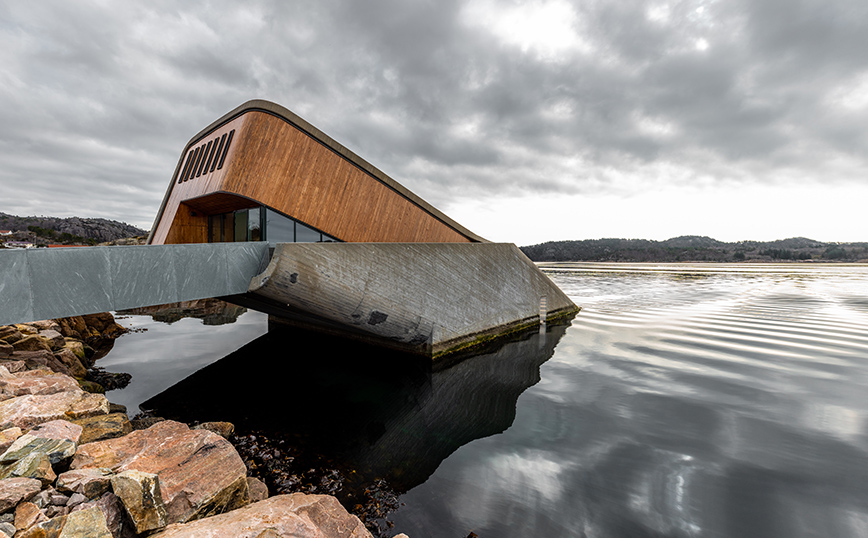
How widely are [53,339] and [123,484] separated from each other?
12.6m

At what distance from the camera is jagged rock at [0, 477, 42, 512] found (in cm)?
330

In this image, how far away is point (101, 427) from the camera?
228 inches

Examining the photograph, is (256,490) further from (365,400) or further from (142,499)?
(365,400)

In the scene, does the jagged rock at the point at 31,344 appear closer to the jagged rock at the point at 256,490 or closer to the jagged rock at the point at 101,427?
the jagged rock at the point at 101,427

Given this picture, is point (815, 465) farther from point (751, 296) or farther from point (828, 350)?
point (751, 296)

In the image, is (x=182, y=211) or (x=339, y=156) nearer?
(x=339, y=156)

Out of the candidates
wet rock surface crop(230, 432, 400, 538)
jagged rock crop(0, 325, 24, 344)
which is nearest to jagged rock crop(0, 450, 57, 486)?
wet rock surface crop(230, 432, 400, 538)

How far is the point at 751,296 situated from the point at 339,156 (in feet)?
128

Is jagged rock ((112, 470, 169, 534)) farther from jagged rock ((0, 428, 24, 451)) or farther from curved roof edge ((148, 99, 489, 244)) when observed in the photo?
curved roof edge ((148, 99, 489, 244))

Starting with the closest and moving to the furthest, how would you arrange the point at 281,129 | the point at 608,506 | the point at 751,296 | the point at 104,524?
the point at 104,524, the point at 608,506, the point at 281,129, the point at 751,296

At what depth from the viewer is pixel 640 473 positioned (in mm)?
6664

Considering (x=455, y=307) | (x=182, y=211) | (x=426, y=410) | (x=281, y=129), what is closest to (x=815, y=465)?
(x=426, y=410)

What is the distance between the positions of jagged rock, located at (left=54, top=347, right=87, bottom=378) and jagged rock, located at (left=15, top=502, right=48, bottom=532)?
9536mm

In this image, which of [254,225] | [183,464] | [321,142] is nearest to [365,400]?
[183,464]
